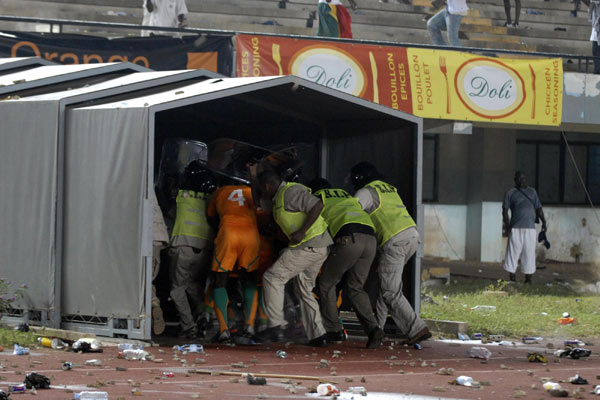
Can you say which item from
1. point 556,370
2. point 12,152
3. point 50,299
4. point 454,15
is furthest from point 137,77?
point 454,15

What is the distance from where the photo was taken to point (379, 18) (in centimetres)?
2436

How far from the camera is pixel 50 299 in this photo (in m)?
10.6

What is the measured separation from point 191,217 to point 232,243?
692mm

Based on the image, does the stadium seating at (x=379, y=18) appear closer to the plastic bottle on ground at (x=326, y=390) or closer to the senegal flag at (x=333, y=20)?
the senegal flag at (x=333, y=20)

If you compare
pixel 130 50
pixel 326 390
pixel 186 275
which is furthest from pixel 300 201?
pixel 130 50

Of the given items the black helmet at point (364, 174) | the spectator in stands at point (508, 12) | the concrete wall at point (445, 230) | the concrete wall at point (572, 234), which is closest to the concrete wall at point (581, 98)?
the concrete wall at point (445, 230)

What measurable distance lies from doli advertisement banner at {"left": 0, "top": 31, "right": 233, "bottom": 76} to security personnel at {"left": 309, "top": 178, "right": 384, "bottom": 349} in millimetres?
5520

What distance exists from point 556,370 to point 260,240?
348 centimetres

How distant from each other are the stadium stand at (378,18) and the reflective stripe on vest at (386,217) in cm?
968

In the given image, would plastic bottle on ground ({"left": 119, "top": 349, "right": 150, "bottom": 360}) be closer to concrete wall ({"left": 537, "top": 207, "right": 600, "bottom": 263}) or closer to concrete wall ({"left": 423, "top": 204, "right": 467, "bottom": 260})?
concrete wall ({"left": 423, "top": 204, "right": 467, "bottom": 260})

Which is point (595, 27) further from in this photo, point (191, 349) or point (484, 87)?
point (191, 349)

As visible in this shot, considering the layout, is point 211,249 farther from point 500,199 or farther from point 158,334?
point 500,199

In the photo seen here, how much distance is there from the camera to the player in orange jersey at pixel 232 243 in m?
10.8

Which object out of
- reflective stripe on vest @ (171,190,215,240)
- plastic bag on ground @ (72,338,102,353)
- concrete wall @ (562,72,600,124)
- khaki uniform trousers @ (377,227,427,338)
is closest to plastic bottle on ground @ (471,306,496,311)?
khaki uniform trousers @ (377,227,427,338)
